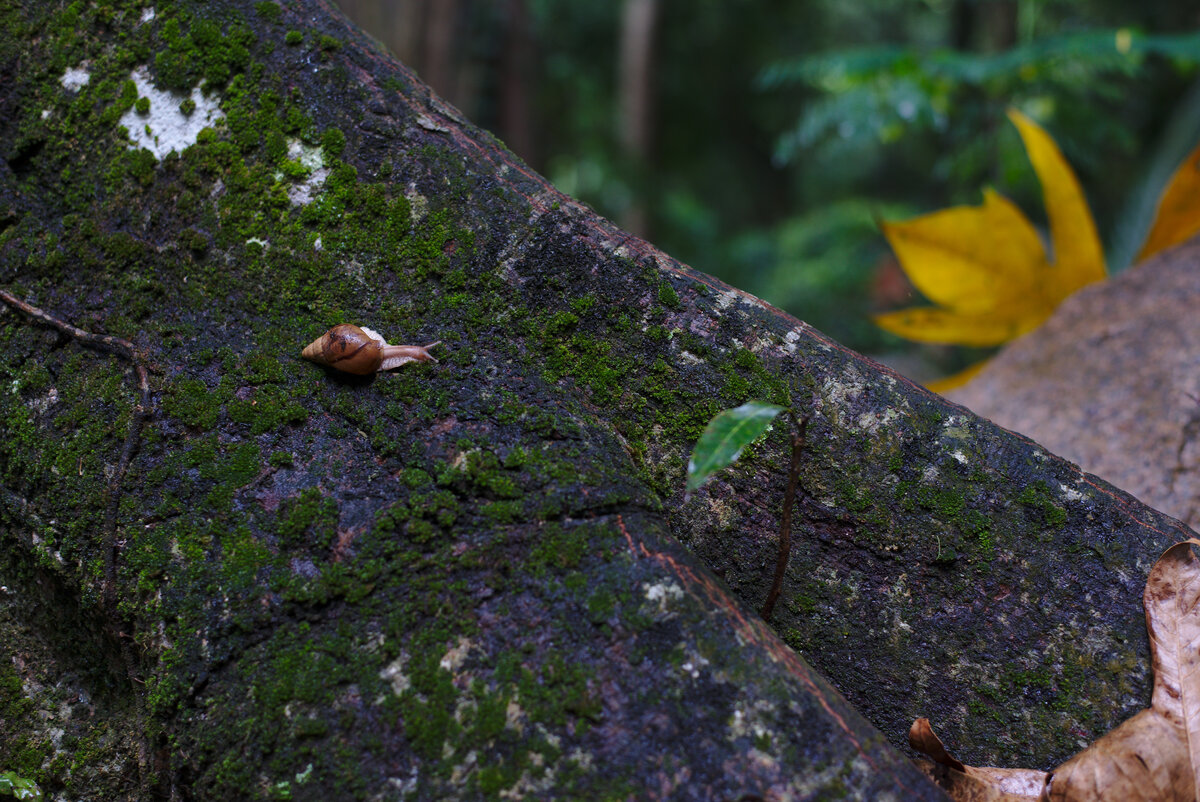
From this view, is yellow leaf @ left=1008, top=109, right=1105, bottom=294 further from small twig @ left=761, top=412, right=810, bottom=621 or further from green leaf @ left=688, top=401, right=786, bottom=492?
green leaf @ left=688, top=401, right=786, bottom=492

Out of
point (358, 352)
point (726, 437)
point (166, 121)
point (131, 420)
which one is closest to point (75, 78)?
point (166, 121)

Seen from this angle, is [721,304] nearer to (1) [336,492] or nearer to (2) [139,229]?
(1) [336,492]

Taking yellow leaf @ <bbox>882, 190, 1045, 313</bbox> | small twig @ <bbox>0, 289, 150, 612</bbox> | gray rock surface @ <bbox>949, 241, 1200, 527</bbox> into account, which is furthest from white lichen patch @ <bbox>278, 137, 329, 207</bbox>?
gray rock surface @ <bbox>949, 241, 1200, 527</bbox>

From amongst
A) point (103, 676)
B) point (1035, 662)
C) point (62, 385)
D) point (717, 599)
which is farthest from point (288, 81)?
point (1035, 662)

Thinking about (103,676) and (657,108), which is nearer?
(103,676)

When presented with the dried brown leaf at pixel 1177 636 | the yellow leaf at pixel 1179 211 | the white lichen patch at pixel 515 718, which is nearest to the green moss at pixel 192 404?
the white lichen patch at pixel 515 718

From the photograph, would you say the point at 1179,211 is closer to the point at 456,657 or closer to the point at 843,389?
the point at 843,389
